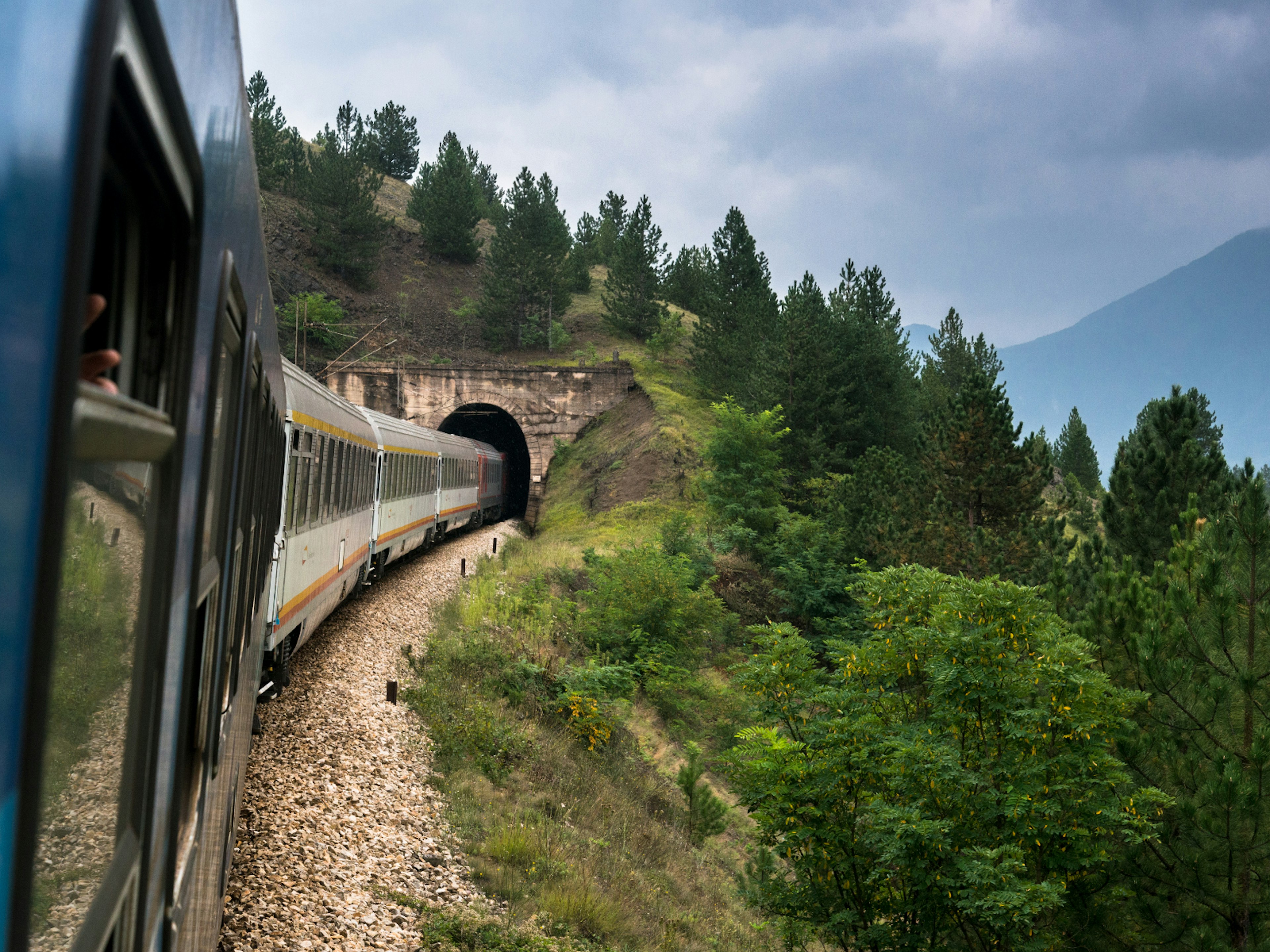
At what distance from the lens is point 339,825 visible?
7578 millimetres

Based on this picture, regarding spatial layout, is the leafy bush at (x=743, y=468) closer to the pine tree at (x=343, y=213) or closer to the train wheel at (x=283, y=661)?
the train wheel at (x=283, y=661)

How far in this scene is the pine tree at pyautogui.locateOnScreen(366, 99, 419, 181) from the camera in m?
89.6

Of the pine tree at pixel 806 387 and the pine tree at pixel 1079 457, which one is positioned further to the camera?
the pine tree at pixel 1079 457

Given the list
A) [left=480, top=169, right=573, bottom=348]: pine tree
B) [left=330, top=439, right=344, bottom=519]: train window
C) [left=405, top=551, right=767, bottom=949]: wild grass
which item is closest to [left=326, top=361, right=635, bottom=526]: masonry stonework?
[left=480, top=169, right=573, bottom=348]: pine tree

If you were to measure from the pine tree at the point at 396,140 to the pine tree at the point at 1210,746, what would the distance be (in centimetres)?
9105

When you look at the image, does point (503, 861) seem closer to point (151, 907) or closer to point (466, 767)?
point (466, 767)

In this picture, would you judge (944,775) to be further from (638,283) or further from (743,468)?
(638,283)

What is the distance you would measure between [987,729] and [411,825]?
18.7ft

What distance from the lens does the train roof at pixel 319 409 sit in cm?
846

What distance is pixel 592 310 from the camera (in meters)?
71.9

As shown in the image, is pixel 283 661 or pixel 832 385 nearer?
pixel 283 661

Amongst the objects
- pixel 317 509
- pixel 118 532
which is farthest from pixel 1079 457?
pixel 118 532

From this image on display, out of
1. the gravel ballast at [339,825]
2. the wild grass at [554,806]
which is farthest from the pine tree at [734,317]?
the gravel ballast at [339,825]

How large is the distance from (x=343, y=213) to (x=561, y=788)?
198 ft
